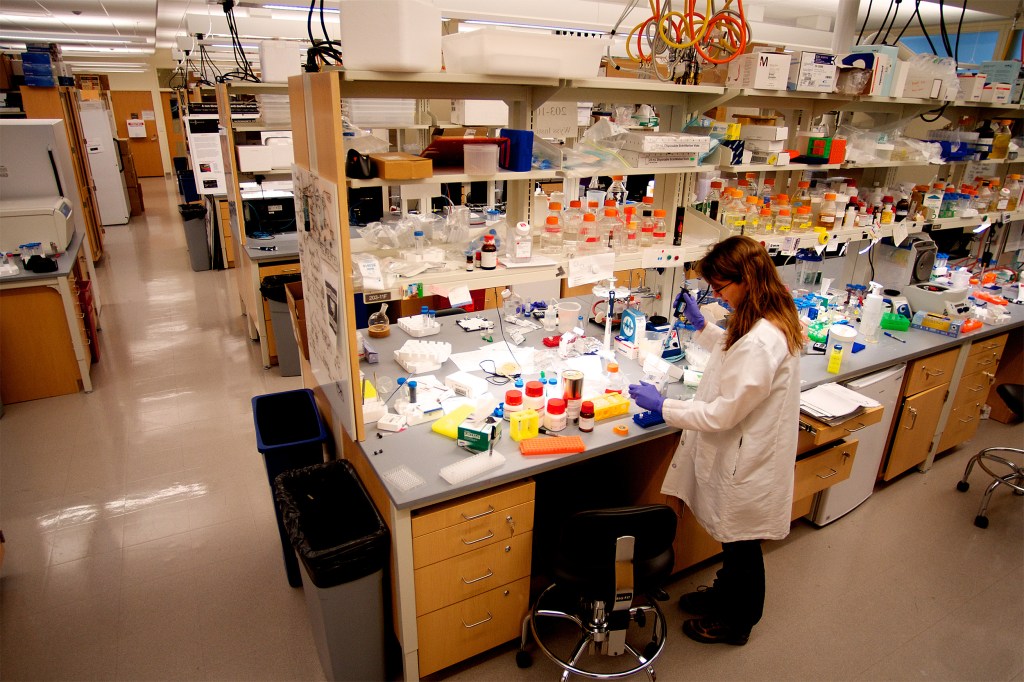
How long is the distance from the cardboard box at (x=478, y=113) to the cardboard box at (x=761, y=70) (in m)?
1.81

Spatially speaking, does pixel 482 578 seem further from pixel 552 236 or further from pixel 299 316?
pixel 299 316

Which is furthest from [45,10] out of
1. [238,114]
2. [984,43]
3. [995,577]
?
[984,43]

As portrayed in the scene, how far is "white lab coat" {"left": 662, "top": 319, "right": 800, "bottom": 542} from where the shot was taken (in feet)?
5.79

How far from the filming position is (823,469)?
241cm

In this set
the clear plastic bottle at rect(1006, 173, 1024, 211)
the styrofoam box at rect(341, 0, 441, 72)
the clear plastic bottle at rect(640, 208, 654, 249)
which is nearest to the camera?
the styrofoam box at rect(341, 0, 441, 72)

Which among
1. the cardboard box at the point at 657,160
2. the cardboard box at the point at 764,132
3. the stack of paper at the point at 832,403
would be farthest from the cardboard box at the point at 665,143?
the stack of paper at the point at 832,403

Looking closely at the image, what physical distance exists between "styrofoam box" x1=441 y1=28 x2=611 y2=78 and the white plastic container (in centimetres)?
24

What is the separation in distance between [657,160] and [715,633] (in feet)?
6.06

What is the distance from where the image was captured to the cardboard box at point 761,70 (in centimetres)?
244

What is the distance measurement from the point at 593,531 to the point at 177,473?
246 centimetres

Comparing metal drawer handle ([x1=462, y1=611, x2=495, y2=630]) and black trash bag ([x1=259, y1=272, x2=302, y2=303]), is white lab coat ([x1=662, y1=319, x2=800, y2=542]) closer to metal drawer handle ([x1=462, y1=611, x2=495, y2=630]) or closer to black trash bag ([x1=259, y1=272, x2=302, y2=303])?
metal drawer handle ([x1=462, y1=611, x2=495, y2=630])

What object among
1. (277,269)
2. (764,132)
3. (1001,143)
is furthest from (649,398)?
(1001,143)

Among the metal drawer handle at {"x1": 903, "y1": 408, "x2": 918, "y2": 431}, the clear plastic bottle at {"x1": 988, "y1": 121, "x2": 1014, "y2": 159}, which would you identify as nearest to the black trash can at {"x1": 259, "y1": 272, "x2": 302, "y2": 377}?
the metal drawer handle at {"x1": 903, "y1": 408, "x2": 918, "y2": 431}

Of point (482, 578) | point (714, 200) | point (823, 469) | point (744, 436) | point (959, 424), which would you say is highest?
point (714, 200)
